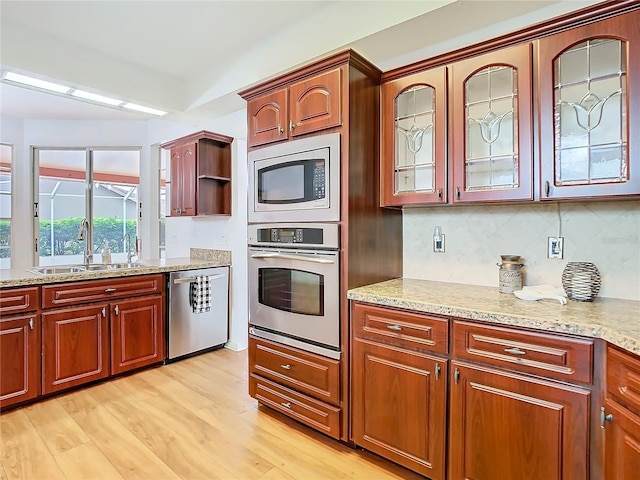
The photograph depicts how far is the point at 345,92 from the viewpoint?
205 cm

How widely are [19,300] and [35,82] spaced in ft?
5.88

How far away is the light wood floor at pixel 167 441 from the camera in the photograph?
6.24 feet

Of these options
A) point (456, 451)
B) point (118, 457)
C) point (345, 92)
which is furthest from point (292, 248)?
point (118, 457)

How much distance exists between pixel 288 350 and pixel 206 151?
2270 millimetres

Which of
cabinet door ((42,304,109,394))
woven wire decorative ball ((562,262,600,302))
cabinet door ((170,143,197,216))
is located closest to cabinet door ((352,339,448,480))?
woven wire decorative ball ((562,262,600,302))

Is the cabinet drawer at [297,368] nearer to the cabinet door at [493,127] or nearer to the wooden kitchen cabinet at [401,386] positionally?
the wooden kitchen cabinet at [401,386]

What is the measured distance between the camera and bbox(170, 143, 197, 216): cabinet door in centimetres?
365

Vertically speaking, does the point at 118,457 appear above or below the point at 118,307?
below

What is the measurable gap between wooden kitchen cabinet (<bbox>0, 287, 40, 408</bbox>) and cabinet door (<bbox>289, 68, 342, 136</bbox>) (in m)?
2.20

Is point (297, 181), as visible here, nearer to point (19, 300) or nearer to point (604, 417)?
point (604, 417)

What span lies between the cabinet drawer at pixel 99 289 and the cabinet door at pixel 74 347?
7 cm

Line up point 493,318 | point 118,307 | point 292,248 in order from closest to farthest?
1. point 493,318
2. point 292,248
3. point 118,307

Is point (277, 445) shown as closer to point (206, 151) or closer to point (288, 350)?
point (288, 350)

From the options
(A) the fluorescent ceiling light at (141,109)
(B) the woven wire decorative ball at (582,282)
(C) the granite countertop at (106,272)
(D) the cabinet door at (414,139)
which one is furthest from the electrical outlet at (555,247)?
(A) the fluorescent ceiling light at (141,109)
